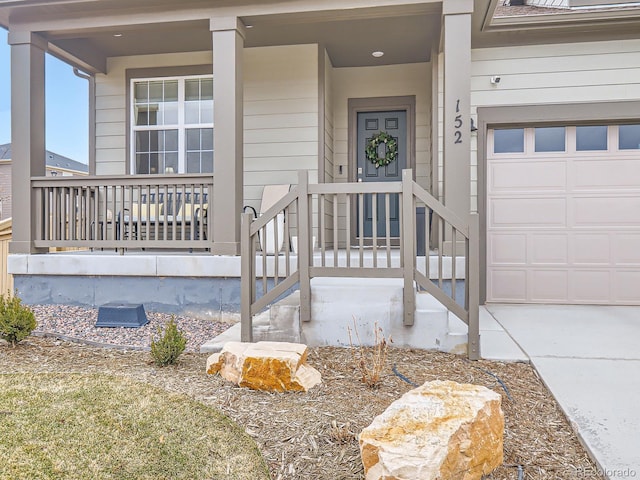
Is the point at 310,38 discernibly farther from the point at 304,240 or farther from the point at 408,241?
the point at 408,241

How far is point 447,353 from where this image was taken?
343cm

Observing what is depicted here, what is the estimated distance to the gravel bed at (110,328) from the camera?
13.2 feet

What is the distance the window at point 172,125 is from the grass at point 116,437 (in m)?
4.24

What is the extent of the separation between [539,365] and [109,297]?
4.11 metres

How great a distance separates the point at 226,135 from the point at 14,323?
8.02ft

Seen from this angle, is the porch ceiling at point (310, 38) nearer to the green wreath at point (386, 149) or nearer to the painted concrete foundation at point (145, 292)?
the green wreath at point (386, 149)

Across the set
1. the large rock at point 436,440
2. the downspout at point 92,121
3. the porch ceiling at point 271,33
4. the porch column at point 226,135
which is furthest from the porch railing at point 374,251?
the downspout at point 92,121

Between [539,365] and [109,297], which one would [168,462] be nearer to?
[539,365]

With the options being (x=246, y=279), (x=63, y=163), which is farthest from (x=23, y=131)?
(x=63, y=163)

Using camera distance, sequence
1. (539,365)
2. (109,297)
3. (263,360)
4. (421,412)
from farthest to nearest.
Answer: (109,297) < (539,365) < (263,360) < (421,412)

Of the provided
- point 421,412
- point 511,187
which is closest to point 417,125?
point 511,187

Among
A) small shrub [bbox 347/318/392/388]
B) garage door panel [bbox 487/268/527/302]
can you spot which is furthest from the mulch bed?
garage door panel [bbox 487/268/527/302]

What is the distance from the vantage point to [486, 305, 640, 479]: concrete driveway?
2.08 metres

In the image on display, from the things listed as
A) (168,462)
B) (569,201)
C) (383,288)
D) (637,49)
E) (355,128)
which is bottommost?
(168,462)
